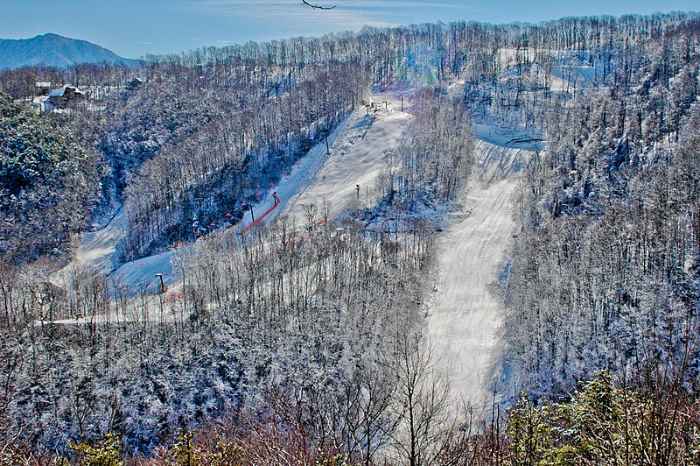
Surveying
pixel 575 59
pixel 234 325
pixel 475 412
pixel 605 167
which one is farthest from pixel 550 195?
pixel 575 59

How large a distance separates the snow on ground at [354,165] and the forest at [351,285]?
150 inches

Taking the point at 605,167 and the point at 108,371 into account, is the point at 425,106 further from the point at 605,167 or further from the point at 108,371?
the point at 108,371

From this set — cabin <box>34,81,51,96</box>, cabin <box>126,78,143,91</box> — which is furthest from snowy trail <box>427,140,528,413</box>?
cabin <box>34,81,51,96</box>

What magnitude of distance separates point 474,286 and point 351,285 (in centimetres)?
1812

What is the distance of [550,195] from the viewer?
286 feet

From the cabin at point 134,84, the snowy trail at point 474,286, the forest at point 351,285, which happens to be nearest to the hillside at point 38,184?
the forest at point 351,285

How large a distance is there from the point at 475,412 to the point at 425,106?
3762 inches

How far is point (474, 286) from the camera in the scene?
7319cm

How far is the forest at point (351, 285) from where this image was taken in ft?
48.4

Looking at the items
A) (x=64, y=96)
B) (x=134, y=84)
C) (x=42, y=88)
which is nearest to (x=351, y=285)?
(x=64, y=96)

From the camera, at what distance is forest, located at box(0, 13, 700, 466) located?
581 inches

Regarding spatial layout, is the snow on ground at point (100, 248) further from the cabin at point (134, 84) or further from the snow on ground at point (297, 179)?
the cabin at point (134, 84)

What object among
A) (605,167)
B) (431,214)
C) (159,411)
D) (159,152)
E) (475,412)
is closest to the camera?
(475,412)

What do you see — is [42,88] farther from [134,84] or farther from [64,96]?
[134,84]
